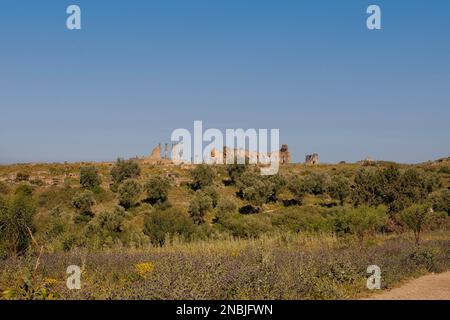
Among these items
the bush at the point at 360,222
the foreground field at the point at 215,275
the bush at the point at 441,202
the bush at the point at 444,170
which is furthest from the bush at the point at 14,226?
the bush at the point at 444,170

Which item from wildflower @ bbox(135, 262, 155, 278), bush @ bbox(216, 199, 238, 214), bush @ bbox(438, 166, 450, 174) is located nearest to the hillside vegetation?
wildflower @ bbox(135, 262, 155, 278)

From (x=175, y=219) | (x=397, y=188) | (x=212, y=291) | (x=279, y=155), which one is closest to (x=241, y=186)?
(x=397, y=188)

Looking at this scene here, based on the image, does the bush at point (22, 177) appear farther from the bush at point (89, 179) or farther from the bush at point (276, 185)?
the bush at point (276, 185)

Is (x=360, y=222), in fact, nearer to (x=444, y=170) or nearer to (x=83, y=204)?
(x=83, y=204)

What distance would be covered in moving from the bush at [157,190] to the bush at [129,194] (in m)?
1.09

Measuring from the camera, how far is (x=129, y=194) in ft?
144

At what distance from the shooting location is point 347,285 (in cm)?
1055

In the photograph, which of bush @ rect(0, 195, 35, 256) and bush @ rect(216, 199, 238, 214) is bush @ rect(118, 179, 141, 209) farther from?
bush @ rect(0, 195, 35, 256)

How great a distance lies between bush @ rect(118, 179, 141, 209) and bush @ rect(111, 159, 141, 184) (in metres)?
11.7

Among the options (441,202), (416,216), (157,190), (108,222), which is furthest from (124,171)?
(416,216)

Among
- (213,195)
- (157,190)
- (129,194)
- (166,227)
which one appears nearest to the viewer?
(166,227)

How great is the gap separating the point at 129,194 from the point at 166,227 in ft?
67.4

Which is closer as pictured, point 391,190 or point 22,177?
point 391,190
